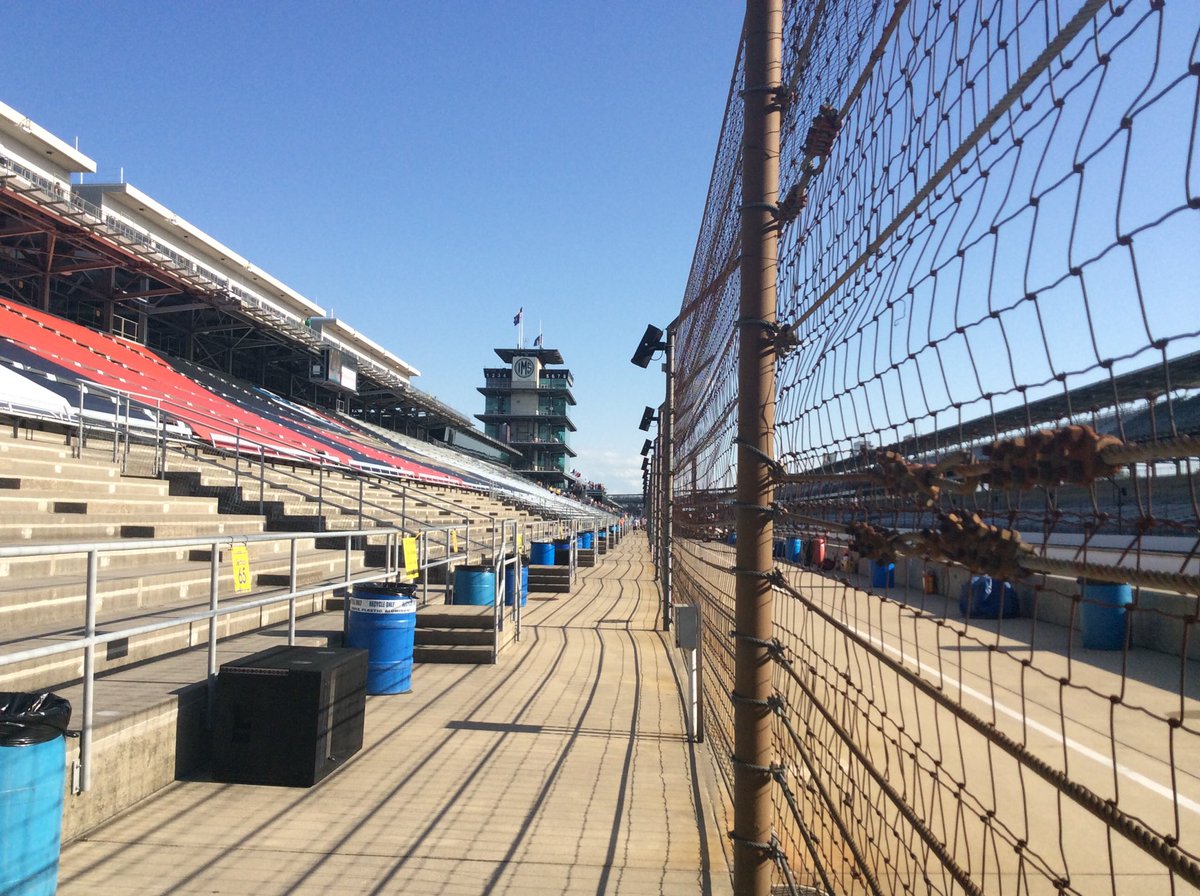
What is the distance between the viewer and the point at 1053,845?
4277mm

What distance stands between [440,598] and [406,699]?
4827 mm

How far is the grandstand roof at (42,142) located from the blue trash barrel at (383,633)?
24.3m

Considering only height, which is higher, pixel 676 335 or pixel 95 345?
pixel 95 345

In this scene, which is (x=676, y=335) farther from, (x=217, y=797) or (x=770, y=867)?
(x=770, y=867)

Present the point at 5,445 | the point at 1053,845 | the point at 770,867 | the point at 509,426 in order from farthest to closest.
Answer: the point at 509,426 → the point at 5,445 → the point at 1053,845 → the point at 770,867

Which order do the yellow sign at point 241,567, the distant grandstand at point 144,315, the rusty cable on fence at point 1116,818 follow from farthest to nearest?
the distant grandstand at point 144,315
the yellow sign at point 241,567
the rusty cable on fence at point 1116,818

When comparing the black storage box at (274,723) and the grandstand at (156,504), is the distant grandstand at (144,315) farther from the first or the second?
the black storage box at (274,723)

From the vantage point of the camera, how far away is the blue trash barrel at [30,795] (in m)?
2.74

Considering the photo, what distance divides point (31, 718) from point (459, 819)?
2086 millimetres

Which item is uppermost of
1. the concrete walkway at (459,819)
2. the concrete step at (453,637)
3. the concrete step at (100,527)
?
the concrete step at (100,527)

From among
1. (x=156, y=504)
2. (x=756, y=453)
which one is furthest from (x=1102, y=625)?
(x=156, y=504)

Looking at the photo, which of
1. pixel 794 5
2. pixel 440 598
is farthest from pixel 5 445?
pixel 794 5

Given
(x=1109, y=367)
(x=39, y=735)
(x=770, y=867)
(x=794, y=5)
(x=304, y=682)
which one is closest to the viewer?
(x=1109, y=367)

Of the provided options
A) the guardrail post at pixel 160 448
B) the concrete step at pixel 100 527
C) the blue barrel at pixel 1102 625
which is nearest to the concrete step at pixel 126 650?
the concrete step at pixel 100 527
